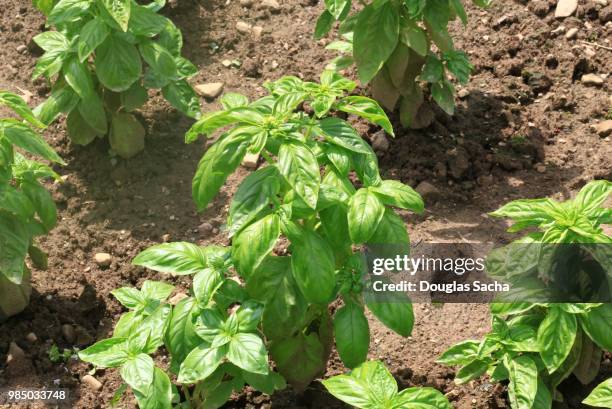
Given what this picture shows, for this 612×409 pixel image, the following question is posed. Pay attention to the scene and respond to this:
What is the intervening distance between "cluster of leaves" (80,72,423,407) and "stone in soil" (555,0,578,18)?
2812mm

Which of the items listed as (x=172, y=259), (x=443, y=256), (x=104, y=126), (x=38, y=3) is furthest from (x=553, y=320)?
(x=38, y=3)

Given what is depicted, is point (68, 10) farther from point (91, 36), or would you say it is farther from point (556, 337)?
point (556, 337)

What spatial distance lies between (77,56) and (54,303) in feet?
4.46

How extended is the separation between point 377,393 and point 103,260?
2.11 meters

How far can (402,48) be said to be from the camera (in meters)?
5.66

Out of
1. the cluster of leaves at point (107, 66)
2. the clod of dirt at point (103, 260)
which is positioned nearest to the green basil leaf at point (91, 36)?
the cluster of leaves at point (107, 66)

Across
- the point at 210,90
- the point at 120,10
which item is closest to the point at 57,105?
the point at 120,10

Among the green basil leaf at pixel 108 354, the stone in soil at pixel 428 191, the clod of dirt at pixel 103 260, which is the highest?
the green basil leaf at pixel 108 354

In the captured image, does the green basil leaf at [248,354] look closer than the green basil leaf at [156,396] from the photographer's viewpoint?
Yes

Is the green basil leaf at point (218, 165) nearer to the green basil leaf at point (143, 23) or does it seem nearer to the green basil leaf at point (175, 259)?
the green basil leaf at point (175, 259)

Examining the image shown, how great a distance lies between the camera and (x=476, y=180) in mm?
5871

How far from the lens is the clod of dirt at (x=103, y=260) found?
545 cm

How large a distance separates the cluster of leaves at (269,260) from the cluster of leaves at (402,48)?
116cm

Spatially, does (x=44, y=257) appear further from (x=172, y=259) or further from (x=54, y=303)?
(x=172, y=259)
